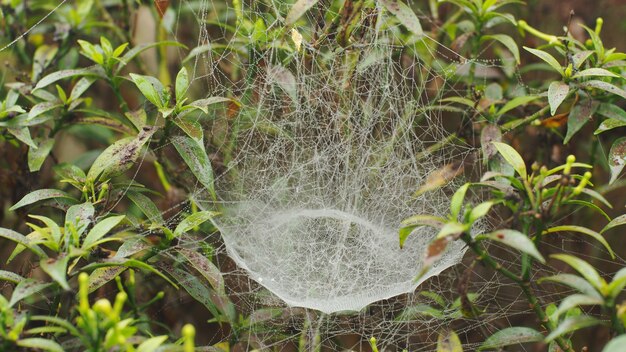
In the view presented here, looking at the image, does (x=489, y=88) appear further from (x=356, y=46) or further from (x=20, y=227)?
(x=20, y=227)

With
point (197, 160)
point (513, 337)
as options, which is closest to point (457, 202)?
point (513, 337)

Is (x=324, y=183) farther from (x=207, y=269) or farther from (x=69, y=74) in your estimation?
(x=69, y=74)

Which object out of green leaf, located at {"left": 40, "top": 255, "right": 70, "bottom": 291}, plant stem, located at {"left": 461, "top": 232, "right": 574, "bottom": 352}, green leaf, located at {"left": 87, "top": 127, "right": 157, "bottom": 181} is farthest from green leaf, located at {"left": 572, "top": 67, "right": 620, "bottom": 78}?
green leaf, located at {"left": 40, "top": 255, "right": 70, "bottom": 291}

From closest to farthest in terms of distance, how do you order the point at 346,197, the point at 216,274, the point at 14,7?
the point at 216,274, the point at 346,197, the point at 14,7

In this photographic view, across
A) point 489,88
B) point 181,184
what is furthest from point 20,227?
point 489,88

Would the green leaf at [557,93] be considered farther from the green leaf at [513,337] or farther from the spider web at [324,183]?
the green leaf at [513,337]

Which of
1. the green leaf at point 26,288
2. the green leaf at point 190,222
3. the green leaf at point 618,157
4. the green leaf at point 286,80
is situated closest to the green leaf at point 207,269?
the green leaf at point 190,222
